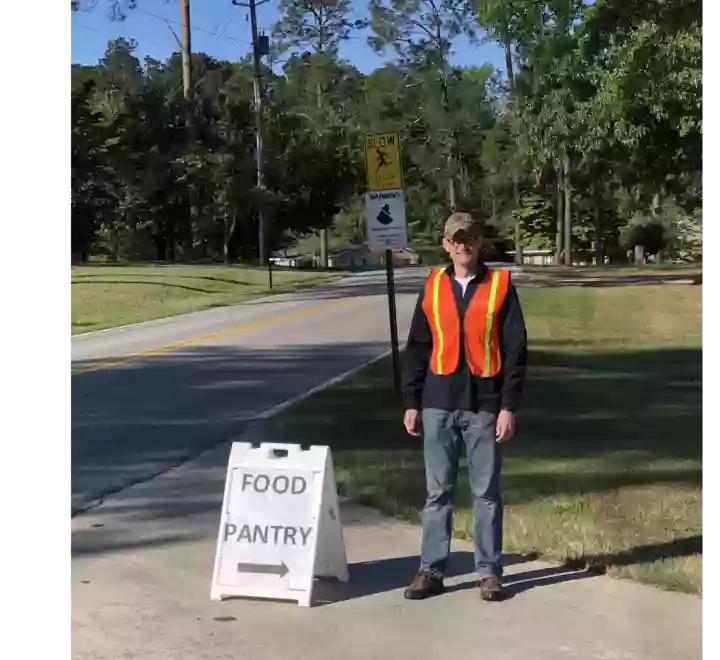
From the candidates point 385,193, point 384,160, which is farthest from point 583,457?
point 384,160

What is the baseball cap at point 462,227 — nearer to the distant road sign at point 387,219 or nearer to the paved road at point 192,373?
the paved road at point 192,373

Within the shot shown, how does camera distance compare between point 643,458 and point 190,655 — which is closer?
point 190,655

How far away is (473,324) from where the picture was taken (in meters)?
4.87

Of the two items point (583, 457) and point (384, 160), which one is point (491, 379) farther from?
point (384, 160)

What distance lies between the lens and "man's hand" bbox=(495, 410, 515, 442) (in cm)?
484

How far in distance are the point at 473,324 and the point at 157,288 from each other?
81.1 ft

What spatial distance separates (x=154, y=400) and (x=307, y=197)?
7.76 meters

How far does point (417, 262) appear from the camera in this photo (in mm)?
12008

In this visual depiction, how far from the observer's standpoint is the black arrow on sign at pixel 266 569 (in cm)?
498

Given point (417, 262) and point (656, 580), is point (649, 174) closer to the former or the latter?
point (417, 262)

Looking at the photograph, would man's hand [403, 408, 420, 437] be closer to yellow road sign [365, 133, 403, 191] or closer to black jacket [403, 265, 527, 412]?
black jacket [403, 265, 527, 412]

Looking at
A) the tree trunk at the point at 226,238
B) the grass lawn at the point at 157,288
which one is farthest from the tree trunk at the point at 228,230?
the grass lawn at the point at 157,288

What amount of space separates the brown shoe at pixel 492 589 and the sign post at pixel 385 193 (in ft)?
18.7
